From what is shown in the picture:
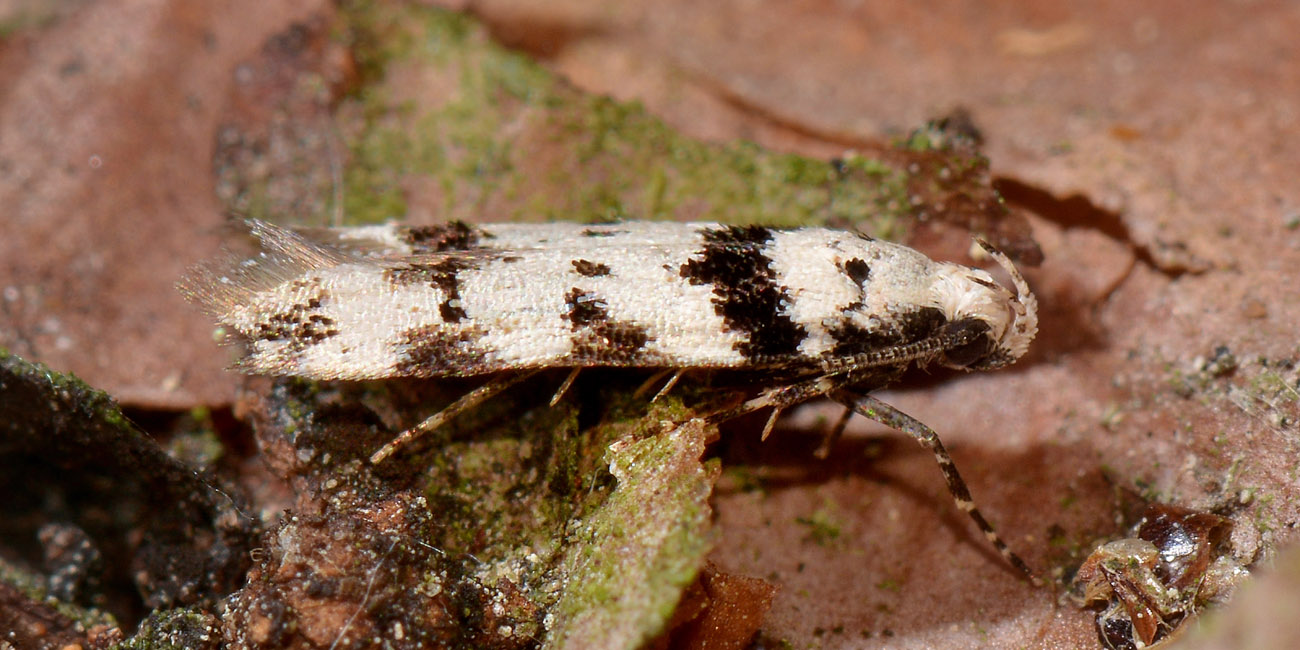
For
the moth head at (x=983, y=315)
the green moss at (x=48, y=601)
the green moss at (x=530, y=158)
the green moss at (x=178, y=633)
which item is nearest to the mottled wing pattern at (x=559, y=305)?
the moth head at (x=983, y=315)

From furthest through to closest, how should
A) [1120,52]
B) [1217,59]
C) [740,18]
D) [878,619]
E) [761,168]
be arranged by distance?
[740,18]
[1120,52]
[1217,59]
[761,168]
[878,619]

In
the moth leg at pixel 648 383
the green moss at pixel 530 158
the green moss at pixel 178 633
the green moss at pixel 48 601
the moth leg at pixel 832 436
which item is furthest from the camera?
the green moss at pixel 530 158

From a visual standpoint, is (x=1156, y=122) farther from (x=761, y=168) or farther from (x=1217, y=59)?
(x=761, y=168)

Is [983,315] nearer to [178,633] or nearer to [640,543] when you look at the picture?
[640,543]

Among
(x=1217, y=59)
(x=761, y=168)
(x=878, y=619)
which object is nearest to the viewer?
(x=878, y=619)

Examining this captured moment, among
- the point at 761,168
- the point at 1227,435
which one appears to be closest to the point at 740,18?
the point at 761,168

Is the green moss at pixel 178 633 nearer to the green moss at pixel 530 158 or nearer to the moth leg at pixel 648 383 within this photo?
the moth leg at pixel 648 383

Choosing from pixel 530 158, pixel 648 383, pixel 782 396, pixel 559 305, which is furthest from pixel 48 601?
pixel 782 396

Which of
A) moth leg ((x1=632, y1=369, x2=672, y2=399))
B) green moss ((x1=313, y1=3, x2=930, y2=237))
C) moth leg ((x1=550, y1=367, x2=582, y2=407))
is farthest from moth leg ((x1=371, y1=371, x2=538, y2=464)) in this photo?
green moss ((x1=313, y1=3, x2=930, y2=237))
